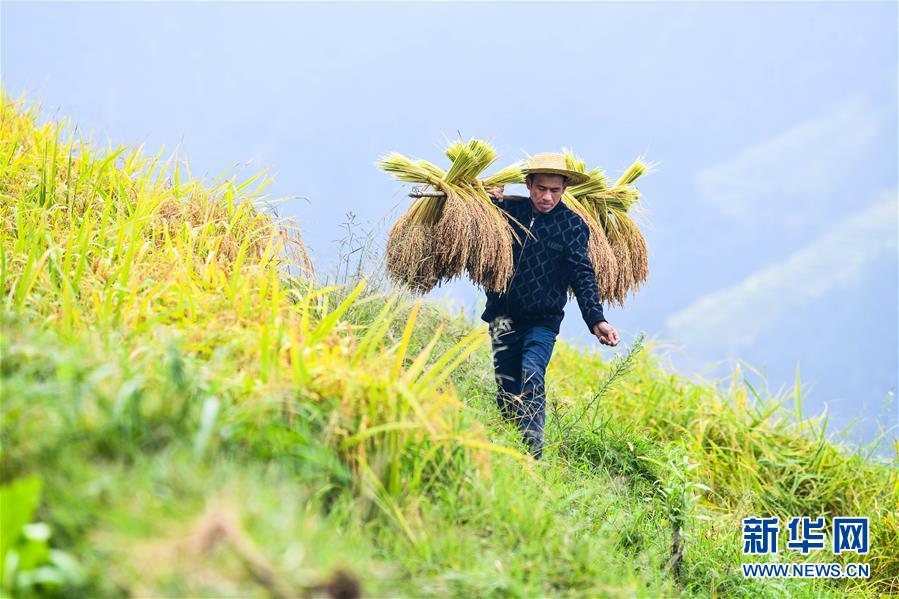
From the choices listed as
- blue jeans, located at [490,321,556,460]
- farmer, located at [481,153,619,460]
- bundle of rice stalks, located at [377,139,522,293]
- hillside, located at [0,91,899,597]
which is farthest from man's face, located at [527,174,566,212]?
hillside, located at [0,91,899,597]

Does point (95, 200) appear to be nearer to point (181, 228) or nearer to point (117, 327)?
point (181, 228)

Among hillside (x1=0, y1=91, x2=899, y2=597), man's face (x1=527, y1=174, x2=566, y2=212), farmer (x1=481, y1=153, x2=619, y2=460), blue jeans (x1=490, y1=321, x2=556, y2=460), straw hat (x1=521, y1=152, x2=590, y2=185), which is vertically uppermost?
straw hat (x1=521, y1=152, x2=590, y2=185)

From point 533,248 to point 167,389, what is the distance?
134 inches

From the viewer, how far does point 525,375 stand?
17.7 ft

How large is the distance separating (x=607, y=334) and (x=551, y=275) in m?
0.54

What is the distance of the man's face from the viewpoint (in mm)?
5758

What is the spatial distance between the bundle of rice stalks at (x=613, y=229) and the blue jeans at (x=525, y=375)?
3.03 ft

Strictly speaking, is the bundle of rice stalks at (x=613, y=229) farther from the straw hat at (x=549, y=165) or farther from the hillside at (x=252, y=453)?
the hillside at (x=252, y=453)

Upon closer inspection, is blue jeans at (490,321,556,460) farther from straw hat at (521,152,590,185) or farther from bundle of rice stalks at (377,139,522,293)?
straw hat at (521,152,590,185)

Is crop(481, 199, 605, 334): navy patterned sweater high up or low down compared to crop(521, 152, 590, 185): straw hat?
down

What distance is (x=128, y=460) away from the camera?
8.10ft

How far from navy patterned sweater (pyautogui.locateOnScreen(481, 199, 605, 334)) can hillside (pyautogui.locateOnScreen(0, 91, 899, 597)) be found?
19.5 inches

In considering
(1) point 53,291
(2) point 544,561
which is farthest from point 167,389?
(1) point 53,291

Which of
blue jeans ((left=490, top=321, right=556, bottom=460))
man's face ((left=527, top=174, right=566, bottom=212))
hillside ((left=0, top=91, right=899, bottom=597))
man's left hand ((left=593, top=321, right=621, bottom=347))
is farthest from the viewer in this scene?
man's face ((left=527, top=174, right=566, bottom=212))
